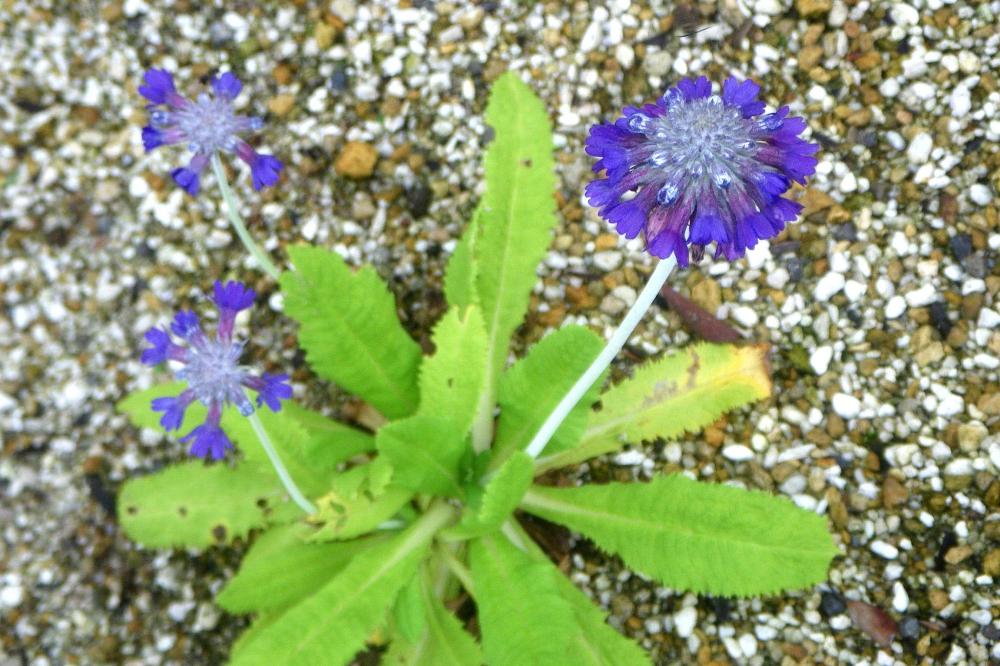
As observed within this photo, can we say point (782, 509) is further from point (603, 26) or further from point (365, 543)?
point (603, 26)

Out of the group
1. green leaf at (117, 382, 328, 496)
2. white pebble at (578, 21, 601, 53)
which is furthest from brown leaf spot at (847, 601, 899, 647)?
white pebble at (578, 21, 601, 53)

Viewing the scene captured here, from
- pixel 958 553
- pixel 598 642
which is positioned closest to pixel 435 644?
pixel 598 642

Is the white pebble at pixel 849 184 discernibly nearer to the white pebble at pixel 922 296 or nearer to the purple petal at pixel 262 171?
the white pebble at pixel 922 296

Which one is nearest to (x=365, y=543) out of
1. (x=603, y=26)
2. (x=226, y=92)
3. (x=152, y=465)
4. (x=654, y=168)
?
(x=152, y=465)

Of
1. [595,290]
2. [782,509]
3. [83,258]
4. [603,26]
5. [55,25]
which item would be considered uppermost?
[603,26]

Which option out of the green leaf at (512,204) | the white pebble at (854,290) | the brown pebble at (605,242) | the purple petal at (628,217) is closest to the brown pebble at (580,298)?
the brown pebble at (605,242)
